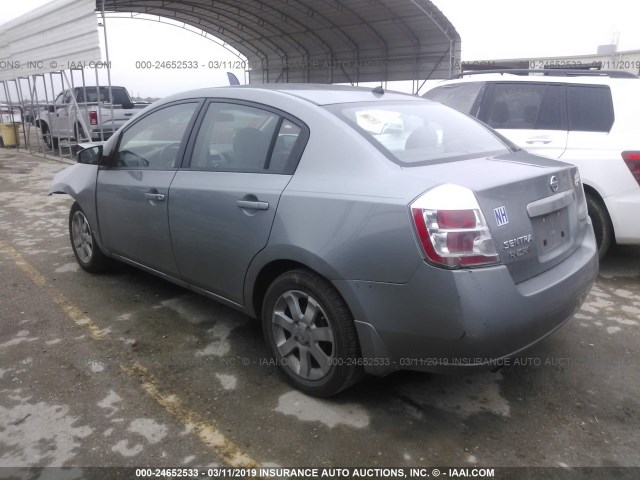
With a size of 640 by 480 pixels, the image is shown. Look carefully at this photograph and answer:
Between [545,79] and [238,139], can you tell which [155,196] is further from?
[545,79]

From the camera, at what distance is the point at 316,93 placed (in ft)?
10.2

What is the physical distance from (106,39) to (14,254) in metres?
6.37

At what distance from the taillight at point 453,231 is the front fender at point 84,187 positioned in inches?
121

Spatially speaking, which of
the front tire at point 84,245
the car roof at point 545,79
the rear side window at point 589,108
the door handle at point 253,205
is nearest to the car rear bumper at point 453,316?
the door handle at point 253,205

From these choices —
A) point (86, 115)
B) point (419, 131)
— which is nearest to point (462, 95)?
point (419, 131)

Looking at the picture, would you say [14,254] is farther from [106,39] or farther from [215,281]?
[106,39]

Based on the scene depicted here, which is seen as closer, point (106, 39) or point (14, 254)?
point (14, 254)

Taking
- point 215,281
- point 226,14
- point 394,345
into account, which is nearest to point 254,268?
point 215,281

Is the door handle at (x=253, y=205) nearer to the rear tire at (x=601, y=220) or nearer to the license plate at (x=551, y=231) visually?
the license plate at (x=551, y=231)

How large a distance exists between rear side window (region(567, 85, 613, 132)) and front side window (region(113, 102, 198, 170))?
353 centimetres

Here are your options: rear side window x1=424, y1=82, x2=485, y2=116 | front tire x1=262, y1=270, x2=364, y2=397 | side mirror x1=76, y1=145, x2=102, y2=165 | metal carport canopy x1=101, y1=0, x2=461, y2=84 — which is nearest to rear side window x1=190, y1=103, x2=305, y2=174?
front tire x1=262, y1=270, x2=364, y2=397

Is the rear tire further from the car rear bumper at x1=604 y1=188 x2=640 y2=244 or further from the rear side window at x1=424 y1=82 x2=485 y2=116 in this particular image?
the rear side window at x1=424 y1=82 x2=485 y2=116

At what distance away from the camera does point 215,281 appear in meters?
3.26

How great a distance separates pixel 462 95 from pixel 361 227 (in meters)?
3.72
